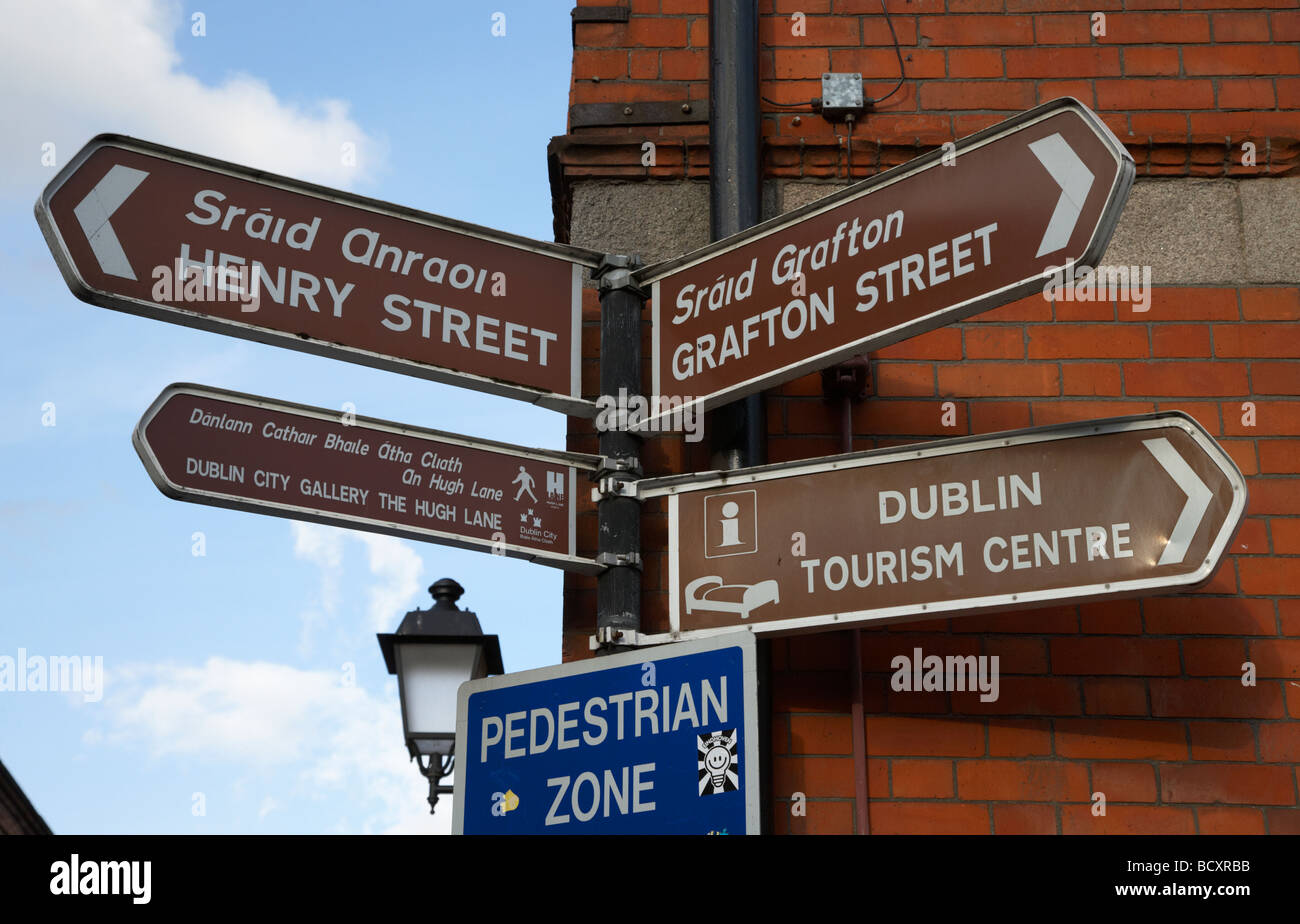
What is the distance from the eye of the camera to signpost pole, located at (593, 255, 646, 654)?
3.68m

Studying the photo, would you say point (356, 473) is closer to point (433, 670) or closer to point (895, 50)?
point (895, 50)

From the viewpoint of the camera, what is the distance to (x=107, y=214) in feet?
11.5

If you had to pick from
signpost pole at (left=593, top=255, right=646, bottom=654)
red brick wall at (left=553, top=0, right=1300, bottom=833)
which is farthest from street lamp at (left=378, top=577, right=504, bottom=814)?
signpost pole at (left=593, top=255, right=646, bottom=654)

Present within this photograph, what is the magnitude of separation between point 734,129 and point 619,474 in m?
1.41

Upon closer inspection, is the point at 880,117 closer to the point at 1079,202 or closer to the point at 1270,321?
the point at 1270,321

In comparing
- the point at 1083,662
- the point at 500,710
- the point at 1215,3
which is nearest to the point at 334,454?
the point at 500,710

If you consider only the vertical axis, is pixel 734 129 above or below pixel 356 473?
above

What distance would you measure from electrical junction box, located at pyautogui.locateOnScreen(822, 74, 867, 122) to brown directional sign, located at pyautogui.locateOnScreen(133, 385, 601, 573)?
6.23ft

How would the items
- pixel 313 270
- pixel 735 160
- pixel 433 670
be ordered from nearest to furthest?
pixel 313 270
pixel 735 160
pixel 433 670

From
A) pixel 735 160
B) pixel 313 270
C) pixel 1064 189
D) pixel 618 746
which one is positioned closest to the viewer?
pixel 618 746

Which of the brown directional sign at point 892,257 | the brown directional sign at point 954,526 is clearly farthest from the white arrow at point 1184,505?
the brown directional sign at point 892,257

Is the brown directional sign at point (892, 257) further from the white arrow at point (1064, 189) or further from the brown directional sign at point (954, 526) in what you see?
the brown directional sign at point (954, 526)

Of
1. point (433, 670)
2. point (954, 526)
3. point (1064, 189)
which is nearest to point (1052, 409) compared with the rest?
point (954, 526)

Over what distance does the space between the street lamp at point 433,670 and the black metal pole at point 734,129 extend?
8.17 feet
